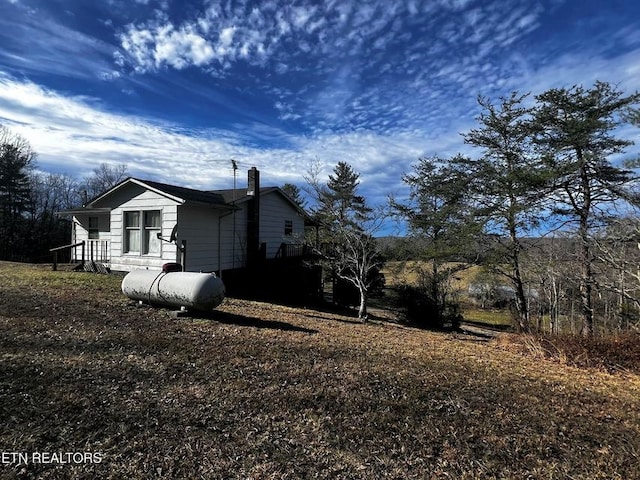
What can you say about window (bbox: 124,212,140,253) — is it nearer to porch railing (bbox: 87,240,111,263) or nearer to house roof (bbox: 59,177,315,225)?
house roof (bbox: 59,177,315,225)

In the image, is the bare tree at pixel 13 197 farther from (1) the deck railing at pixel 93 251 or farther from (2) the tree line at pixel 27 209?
(1) the deck railing at pixel 93 251

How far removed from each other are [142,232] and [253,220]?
4513mm

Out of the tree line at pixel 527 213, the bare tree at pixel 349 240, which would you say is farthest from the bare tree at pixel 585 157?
the bare tree at pixel 349 240

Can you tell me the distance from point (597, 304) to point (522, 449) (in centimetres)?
1631

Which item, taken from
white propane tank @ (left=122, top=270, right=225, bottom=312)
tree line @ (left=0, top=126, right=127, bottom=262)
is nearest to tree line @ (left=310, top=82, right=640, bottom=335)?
white propane tank @ (left=122, top=270, right=225, bottom=312)

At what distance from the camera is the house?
1218cm

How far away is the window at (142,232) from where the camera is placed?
12.5 meters

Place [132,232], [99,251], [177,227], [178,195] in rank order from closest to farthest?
[177,227] < [178,195] < [132,232] < [99,251]

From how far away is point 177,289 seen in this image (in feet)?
25.9

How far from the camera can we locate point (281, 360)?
5562 mm

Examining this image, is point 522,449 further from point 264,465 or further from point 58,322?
point 58,322

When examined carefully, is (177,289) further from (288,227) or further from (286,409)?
(288,227)

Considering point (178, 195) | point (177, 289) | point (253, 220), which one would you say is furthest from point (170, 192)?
point (177, 289)

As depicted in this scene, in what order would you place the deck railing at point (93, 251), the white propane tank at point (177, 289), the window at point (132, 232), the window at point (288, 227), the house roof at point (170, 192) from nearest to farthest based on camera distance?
the white propane tank at point (177, 289) → the house roof at point (170, 192) → the window at point (132, 232) → the deck railing at point (93, 251) → the window at point (288, 227)
